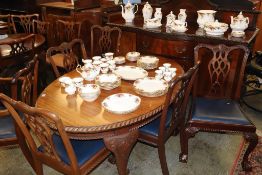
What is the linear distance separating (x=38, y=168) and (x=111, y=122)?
2.08 feet

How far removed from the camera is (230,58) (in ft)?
8.71

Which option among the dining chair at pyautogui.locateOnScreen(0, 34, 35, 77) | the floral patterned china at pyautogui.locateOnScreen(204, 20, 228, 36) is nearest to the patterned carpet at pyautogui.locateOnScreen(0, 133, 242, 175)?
the dining chair at pyautogui.locateOnScreen(0, 34, 35, 77)

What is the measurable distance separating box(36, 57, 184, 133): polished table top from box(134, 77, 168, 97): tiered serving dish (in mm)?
34

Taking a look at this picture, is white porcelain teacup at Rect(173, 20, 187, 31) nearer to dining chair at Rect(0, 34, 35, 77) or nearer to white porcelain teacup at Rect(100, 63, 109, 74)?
white porcelain teacup at Rect(100, 63, 109, 74)

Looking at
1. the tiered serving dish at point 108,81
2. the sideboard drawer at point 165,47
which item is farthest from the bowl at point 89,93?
the sideboard drawer at point 165,47

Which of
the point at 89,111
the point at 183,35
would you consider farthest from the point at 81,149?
the point at 183,35

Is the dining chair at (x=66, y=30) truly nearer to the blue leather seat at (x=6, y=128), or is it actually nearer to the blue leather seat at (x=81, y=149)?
the blue leather seat at (x=6, y=128)

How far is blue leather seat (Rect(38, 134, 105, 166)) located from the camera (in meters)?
1.53

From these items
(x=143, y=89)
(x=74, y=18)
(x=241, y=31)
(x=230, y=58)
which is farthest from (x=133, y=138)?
(x=74, y=18)

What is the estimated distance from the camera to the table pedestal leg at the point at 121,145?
4.99 feet

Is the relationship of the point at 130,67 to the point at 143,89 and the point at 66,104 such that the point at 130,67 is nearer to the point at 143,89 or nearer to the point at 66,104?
the point at 143,89

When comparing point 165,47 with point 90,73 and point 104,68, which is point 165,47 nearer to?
point 104,68

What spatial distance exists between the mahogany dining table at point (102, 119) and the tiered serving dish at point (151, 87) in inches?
1.3

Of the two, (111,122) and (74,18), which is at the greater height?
(74,18)
